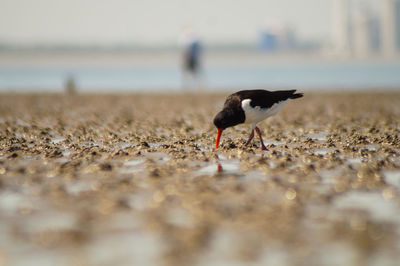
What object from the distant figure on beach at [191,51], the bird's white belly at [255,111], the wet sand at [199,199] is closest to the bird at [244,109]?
the bird's white belly at [255,111]

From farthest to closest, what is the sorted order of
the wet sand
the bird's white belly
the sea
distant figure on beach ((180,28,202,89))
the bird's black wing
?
the sea
distant figure on beach ((180,28,202,89))
the bird's black wing
the bird's white belly
the wet sand

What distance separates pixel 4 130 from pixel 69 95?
1497 centimetres

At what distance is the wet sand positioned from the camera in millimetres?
4254

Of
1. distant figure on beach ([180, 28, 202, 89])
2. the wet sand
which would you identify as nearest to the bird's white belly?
the wet sand

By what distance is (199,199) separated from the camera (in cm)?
582

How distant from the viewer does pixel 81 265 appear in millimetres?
3957

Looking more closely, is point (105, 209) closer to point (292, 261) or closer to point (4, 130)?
point (292, 261)

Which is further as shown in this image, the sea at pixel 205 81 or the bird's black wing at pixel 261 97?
the sea at pixel 205 81

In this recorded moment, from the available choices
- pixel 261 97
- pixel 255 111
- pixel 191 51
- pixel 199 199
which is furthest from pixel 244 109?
pixel 191 51

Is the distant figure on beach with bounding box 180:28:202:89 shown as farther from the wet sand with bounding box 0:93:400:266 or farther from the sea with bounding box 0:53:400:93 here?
the wet sand with bounding box 0:93:400:266

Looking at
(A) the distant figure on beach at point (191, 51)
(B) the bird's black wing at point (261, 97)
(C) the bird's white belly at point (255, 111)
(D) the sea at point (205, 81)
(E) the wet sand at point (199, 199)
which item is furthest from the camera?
(D) the sea at point (205, 81)

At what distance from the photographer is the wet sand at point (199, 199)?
4.25 meters

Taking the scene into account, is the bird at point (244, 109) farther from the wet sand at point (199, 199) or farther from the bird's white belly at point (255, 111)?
the wet sand at point (199, 199)

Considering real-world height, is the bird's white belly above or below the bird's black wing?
below
